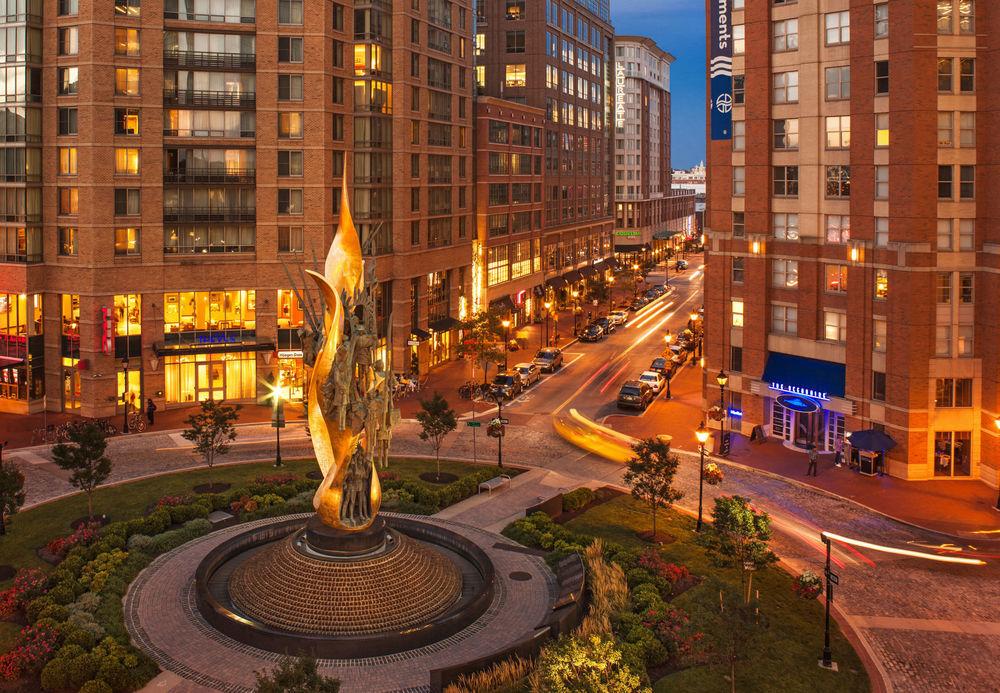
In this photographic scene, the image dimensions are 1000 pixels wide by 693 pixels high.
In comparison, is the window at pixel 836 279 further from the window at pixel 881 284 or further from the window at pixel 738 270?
the window at pixel 738 270

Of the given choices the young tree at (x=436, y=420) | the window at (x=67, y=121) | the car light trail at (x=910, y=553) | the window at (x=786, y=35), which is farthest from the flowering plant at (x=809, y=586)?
the window at (x=67, y=121)

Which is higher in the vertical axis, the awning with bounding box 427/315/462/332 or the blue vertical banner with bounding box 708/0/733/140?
the blue vertical banner with bounding box 708/0/733/140

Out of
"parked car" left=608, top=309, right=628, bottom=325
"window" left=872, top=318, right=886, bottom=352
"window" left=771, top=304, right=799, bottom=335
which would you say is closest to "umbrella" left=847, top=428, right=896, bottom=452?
"window" left=872, top=318, right=886, bottom=352

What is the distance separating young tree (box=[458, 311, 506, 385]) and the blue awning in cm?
2161

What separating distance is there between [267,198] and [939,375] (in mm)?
43186

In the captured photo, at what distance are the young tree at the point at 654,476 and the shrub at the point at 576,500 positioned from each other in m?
4.17

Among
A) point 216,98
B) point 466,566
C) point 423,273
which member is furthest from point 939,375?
point 216,98

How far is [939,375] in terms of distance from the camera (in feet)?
154

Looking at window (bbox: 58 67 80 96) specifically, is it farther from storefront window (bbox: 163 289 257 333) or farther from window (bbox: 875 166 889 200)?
window (bbox: 875 166 889 200)

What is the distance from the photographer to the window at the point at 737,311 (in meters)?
56.1

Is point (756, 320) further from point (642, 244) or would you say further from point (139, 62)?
point (642, 244)

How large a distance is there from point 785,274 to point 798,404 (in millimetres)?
7999

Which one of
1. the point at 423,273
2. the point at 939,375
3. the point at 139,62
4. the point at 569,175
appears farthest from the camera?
the point at 569,175

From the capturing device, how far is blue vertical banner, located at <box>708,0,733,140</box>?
55344 mm
